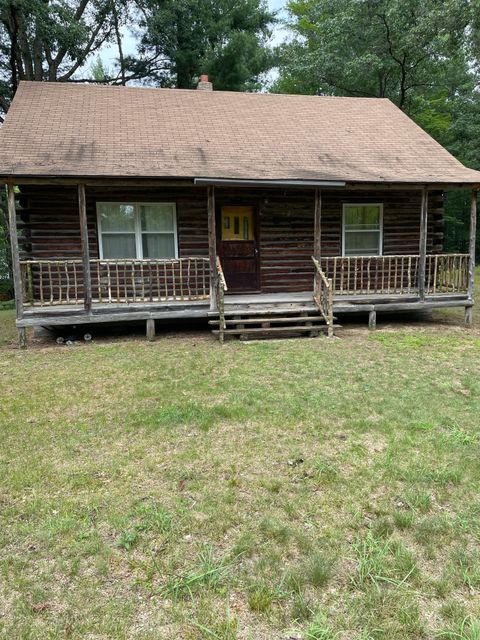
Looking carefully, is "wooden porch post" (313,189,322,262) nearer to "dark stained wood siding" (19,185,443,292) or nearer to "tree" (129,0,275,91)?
"dark stained wood siding" (19,185,443,292)

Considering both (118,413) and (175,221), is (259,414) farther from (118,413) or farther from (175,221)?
(175,221)

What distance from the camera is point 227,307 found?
368 inches

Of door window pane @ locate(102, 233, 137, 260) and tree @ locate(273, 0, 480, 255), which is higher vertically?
tree @ locate(273, 0, 480, 255)

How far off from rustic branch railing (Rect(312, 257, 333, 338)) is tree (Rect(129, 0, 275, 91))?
43.1ft

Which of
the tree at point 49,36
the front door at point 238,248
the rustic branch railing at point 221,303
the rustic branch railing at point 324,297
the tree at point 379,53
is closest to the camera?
the rustic branch railing at point 221,303

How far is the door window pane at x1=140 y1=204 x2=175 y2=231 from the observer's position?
10.2 m

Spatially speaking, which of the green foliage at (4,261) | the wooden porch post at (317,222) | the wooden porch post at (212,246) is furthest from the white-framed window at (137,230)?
the green foliage at (4,261)

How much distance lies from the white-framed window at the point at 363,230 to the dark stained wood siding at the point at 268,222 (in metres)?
0.15

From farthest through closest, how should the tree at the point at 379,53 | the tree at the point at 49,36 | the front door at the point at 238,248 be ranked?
1. the tree at the point at 379,53
2. the tree at the point at 49,36
3. the front door at the point at 238,248

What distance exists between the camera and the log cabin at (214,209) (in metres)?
8.70

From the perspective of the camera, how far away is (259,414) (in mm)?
5094

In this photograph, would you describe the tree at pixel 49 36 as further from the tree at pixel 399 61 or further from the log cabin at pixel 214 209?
the tree at pixel 399 61

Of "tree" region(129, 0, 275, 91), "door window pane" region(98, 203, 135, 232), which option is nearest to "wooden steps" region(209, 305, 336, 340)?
"door window pane" region(98, 203, 135, 232)

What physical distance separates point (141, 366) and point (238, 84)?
1621cm
